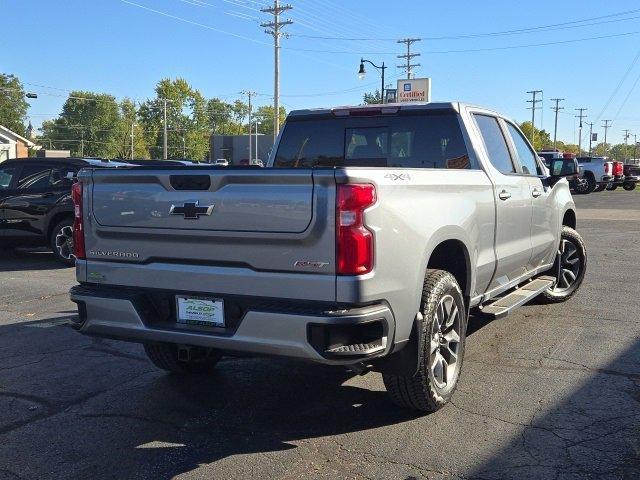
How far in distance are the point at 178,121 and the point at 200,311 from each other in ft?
416

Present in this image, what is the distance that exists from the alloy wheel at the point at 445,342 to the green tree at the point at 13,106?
113167 mm

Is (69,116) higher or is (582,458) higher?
(69,116)

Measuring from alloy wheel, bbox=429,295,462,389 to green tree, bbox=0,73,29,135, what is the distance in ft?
371

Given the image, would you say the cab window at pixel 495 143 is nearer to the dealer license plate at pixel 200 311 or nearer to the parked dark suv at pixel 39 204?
the dealer license plate at pixel 200 311

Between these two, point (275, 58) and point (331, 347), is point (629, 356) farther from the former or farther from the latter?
point (275, 58)

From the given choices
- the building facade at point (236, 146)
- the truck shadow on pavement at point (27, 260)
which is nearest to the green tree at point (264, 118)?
the building facade at point (236, 146)

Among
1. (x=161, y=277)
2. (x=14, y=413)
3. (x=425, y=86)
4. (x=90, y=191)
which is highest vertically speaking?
(x=425, y=86)

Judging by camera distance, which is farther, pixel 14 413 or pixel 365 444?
pixel 14 413

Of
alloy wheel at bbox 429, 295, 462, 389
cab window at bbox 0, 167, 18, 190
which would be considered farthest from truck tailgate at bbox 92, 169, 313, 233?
cab window at bbox 0, 167, 18, 190

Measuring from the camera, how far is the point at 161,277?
3.87 metres

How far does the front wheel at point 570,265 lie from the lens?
768cm

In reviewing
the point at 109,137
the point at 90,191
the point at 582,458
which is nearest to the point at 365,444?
the point at 582,458

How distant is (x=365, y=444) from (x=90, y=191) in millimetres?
2301

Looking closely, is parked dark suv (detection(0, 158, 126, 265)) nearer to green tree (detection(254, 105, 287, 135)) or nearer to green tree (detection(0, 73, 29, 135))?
green tree (detection(0, 73, 29, 135))
